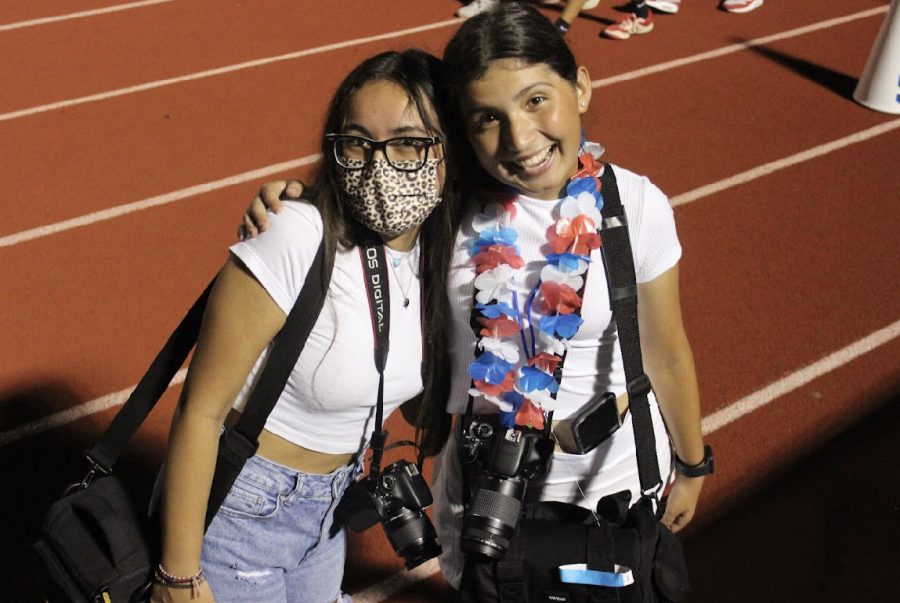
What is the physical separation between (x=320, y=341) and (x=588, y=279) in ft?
2.09

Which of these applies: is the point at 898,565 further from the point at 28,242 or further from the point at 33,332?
the point at 28,242

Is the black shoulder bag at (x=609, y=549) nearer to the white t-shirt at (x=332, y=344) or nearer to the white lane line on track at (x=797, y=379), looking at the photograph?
the white t-shirt at (x=332, y=344)

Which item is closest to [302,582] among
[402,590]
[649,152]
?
[402,590]

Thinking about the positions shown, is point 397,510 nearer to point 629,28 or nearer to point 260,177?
point 260,177

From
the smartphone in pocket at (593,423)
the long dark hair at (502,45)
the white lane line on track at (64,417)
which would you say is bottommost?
the white lane line on track at (64,417)

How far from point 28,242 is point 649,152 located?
4063 millimetres

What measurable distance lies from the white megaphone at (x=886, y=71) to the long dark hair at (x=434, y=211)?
594 centimetres

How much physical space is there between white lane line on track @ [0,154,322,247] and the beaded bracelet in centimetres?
380

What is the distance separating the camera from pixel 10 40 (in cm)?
811

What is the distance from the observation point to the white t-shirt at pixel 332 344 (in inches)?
74.9

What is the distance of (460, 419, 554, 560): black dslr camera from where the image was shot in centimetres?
201

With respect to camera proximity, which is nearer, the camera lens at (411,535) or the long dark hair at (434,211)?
the long dark hair at (434,211)

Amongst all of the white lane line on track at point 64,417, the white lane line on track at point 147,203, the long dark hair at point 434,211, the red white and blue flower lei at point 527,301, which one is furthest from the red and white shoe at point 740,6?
the long dark hair at point 434,211

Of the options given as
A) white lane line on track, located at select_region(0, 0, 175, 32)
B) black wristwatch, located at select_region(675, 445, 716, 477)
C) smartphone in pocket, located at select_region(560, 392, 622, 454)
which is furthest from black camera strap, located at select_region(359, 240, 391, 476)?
white lane line on track, located at select_region(0, 0, 175, 32)
